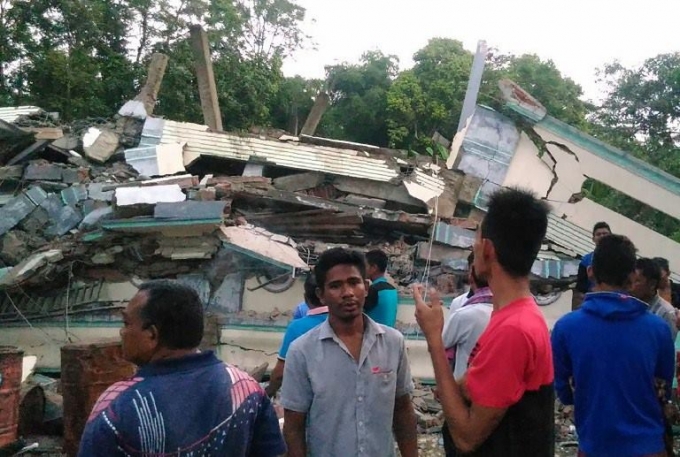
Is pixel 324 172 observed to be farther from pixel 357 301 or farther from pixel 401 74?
pixel 401 74

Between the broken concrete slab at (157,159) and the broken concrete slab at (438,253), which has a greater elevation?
the broken concrete slab at (157,159)

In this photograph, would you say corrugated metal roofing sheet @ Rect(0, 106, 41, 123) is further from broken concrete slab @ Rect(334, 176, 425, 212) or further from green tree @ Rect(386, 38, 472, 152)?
green tree @ Rect(386, 38, 472, 152)

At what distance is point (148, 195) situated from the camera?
390 inches

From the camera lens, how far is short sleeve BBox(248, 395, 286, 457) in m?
2.10

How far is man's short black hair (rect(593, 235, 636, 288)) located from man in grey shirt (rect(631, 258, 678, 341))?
1.30 meters

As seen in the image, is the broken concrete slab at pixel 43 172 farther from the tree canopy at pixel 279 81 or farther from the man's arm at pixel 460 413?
the man's arm at pixel 460 413

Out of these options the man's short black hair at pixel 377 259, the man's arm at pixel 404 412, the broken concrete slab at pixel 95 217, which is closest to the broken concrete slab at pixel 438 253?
the broken concrete slab at pixel 95 217

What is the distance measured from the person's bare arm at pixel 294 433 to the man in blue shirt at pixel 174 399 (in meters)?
0.46

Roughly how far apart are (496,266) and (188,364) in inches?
38.4

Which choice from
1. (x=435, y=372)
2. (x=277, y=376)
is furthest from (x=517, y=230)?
(x=277, y=376)

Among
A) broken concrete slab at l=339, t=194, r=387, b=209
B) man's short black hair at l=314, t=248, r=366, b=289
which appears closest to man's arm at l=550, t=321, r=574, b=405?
man's short black hair at l=314, t=248, r=366, b=289

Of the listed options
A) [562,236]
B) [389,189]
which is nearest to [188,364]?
[389,189]

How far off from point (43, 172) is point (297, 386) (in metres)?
10.5

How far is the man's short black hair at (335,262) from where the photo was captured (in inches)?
114
